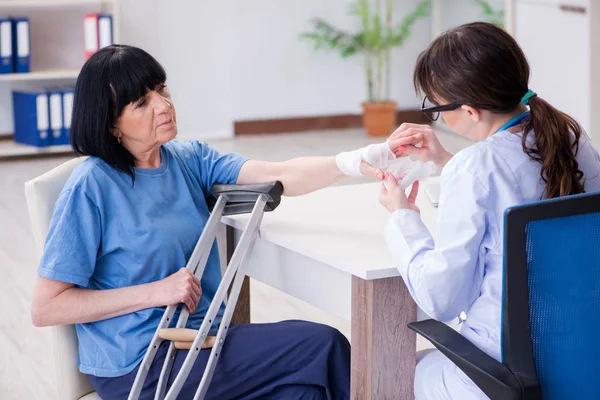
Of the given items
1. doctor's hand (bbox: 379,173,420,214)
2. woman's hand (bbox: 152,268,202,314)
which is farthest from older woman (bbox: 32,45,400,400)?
doctor's hand (bbox: 379,173,420,214)

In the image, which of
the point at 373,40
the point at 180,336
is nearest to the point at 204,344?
the point at 180,336

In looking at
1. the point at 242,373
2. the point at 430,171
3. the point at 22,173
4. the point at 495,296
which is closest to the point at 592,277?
the point at 495,296

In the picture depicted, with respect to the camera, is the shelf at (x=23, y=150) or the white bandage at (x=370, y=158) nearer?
the white bandage at (x=370, y=158)

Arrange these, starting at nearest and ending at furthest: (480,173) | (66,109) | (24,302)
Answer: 1. (480,173)
2. (24,302)
3. (66,109)

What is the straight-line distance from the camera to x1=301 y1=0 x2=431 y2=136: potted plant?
23.1 feet

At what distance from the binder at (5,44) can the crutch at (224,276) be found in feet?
14.2

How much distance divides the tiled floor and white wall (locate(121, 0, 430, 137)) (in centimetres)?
60

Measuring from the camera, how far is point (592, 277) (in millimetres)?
1634

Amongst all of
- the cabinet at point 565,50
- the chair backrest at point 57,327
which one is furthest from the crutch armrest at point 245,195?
the cabinet at point 565,50

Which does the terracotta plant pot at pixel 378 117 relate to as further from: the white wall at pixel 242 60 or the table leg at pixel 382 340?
the table leg at pixel 382 340

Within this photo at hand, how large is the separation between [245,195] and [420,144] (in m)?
0.44

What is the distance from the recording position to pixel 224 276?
6.81ft

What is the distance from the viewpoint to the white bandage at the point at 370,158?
234 cm

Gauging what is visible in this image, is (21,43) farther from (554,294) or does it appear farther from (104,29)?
(554,294)
